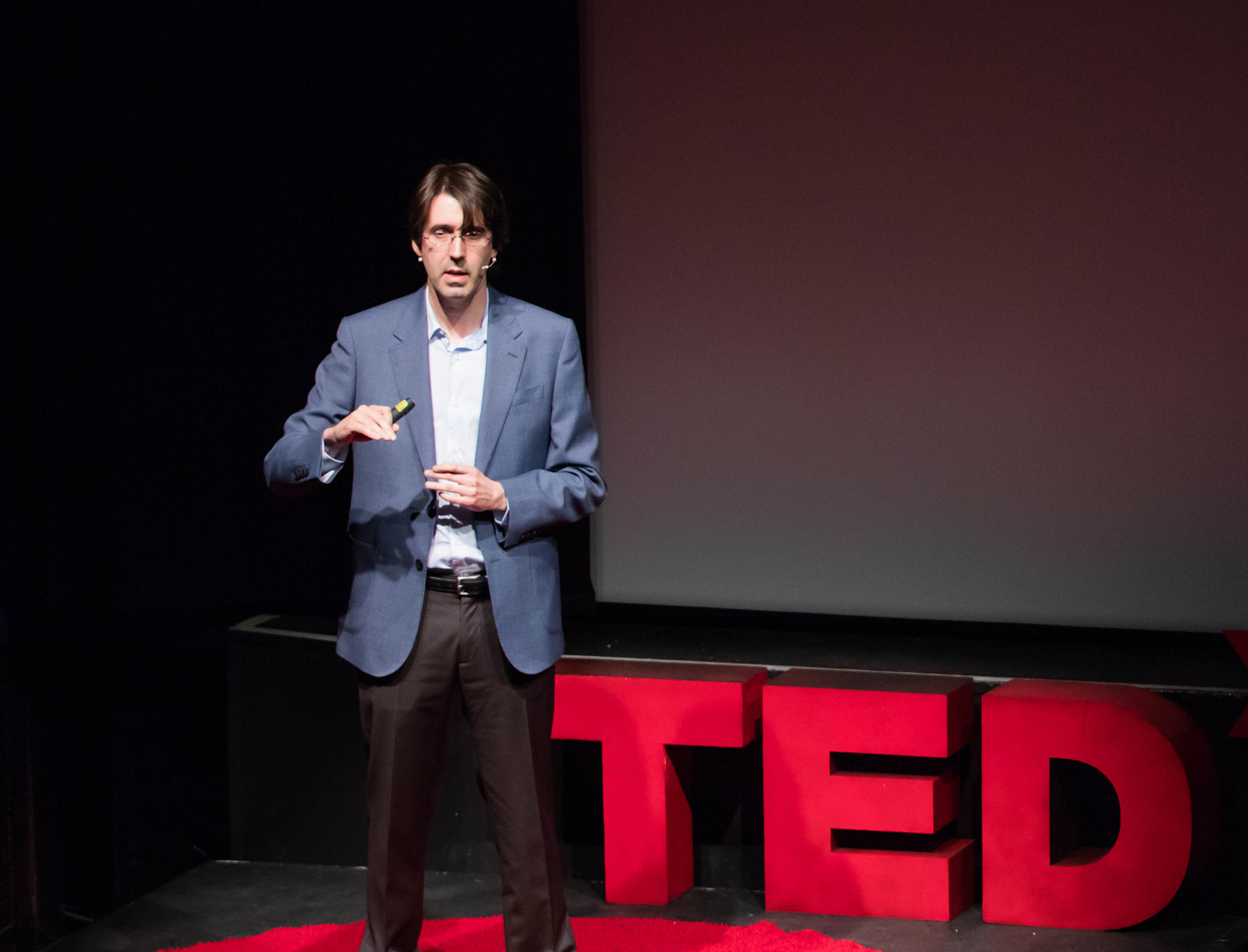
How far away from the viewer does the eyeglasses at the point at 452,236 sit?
7.70 ft

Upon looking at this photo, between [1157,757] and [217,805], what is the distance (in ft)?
9.61

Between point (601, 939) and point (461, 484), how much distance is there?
1.37 m

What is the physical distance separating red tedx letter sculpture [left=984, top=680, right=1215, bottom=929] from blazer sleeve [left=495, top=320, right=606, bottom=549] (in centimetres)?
121

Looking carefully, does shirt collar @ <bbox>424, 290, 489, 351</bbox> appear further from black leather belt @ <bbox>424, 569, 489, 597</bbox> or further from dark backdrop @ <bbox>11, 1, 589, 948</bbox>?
dark backdrop @ <bbox>11, 1, 589, 948</bbox>

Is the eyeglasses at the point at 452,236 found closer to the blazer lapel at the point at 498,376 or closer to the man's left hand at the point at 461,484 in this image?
the blazer lapel at the point at 498,376

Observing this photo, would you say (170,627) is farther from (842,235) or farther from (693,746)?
(842,235)

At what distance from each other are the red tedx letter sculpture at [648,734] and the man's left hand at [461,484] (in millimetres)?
1173

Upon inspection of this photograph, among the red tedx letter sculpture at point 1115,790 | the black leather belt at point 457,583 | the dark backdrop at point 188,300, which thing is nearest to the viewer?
the black leather belt at point 457,583

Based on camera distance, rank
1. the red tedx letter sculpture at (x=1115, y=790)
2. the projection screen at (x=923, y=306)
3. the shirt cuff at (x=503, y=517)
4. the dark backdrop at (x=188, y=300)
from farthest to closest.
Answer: the dark backdrop at (x=188, y=300), the projection screen at (x=923, y=306), the red tedx letter sculpture at (x=1115, y=790), the shirt cuff at (x=503, y=517)

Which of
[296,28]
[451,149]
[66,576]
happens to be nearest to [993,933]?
[451,149]

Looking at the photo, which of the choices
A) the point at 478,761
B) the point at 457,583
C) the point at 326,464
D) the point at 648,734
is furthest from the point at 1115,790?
the point at 326,464

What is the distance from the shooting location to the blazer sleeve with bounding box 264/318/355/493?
2352mm

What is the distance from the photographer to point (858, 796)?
317 centimetres

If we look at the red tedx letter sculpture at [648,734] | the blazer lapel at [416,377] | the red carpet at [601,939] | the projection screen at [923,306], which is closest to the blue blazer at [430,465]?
the blazer lapel at [416,377]
